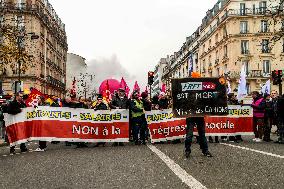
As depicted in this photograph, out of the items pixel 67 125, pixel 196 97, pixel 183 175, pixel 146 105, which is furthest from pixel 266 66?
pixel 183 175

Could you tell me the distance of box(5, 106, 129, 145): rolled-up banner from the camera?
13.2m

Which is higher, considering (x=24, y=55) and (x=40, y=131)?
(x=24, y=55)

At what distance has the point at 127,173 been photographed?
7391 mm

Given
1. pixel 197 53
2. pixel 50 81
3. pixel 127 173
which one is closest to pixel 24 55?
pixel 127 173

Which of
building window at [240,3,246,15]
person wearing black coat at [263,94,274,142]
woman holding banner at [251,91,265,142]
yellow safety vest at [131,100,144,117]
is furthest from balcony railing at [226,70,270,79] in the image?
yellow safety vest at [131,100,144,117]

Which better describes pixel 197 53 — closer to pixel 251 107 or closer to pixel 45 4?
pixel 45 4

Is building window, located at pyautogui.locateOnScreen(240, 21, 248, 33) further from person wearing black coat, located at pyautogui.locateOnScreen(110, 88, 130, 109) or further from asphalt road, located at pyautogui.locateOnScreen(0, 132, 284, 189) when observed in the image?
asphalt road, located at pyautogui.locateOnScreen(0, 132, 284, 189)

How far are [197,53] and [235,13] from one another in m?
21.7

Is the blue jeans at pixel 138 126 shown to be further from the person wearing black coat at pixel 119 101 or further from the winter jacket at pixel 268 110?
the winter jacket at pixel 268 110

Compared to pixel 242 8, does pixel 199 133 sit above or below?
below

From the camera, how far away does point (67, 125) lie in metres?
14.1

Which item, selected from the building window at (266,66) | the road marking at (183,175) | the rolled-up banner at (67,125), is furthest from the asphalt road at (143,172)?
the building window at (266,66)

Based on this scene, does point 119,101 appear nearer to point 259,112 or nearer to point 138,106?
point 138,106

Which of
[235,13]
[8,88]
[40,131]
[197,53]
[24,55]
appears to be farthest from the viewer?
[197,53]
